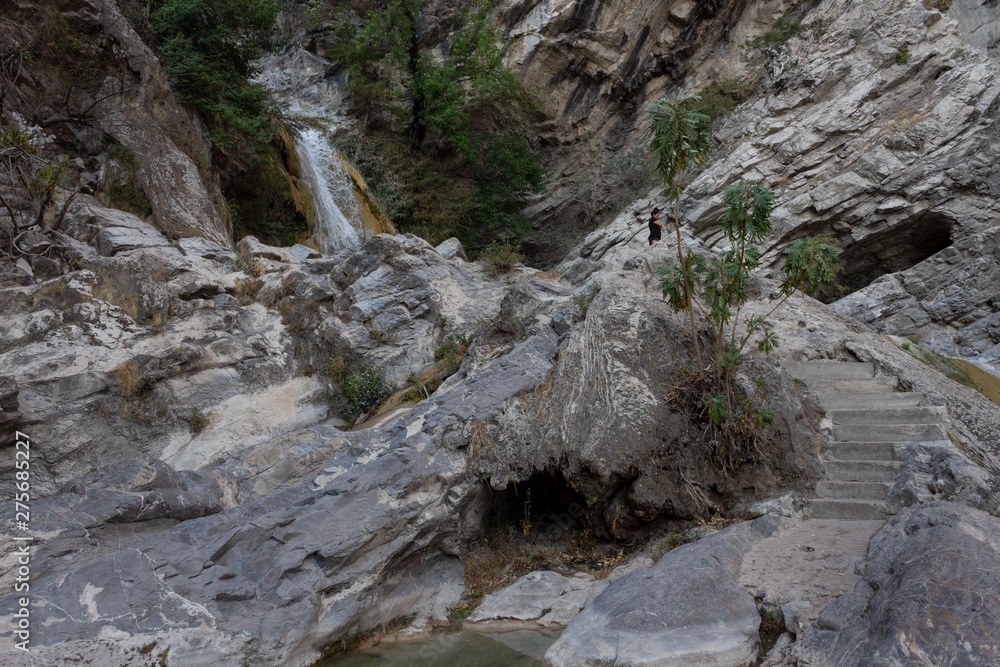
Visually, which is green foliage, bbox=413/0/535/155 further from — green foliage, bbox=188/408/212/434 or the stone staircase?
the stone staircase

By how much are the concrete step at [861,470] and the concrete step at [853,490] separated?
0.14 metres

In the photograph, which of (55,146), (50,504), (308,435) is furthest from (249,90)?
(50,504)

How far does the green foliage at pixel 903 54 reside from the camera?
16.3m

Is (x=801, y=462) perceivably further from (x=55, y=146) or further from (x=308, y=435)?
(x=55, y=146)

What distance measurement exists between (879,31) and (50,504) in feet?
75.9

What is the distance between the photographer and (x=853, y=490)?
5.77 metres

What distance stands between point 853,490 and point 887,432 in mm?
1082

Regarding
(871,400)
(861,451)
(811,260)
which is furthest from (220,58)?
(861,451)

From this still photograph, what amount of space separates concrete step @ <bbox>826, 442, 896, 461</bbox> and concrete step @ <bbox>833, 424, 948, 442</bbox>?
194mm

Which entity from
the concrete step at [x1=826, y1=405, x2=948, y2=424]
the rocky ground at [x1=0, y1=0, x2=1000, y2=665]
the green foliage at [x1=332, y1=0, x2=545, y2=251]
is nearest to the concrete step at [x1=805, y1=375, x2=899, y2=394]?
the rocky ground at [x1=0, y1=0, x2=1000, y2=665]

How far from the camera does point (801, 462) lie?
612 centimetres

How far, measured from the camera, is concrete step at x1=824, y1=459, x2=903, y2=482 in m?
5.78

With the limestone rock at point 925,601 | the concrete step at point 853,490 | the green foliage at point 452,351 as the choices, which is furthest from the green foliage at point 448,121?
the limestone rock at point 925,601

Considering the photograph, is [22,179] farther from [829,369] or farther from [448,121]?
[829,369]
